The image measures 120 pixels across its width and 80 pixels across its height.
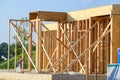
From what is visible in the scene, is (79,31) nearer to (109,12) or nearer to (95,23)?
(95,23)

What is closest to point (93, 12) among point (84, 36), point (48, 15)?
point (84, 36)

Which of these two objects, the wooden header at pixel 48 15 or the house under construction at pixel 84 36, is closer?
the house under construction at pixel 84 36

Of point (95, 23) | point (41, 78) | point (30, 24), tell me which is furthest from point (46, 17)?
point (41, 78)

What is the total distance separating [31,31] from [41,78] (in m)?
4.75

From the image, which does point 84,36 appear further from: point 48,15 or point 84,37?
point 48,15

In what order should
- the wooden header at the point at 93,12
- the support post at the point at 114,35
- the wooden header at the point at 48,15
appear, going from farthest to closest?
1. the wooden header at the point at 48,15
2. the wooden header at the point at 93,12
3. the support post at the point at 114,35

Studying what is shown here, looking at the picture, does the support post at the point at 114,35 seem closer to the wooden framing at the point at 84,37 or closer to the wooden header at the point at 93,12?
the wooden framing at the point at 84,37

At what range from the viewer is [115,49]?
956 inches

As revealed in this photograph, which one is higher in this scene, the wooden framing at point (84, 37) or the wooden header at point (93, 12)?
the wooden header at point (93, 12)

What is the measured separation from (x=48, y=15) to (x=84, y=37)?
89.2 inches

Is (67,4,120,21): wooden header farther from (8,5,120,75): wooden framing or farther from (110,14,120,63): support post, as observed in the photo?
(110,14,120,63): support post

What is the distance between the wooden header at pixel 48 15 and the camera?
27688 mm

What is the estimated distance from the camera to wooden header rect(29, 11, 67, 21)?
27.7 m

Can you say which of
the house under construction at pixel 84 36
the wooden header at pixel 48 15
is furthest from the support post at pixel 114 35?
the wooden header at pixel 48 15
